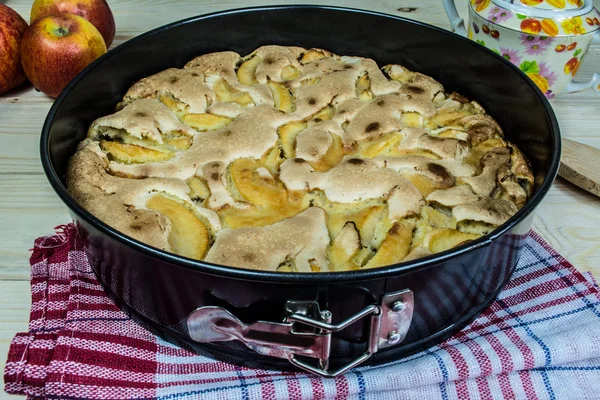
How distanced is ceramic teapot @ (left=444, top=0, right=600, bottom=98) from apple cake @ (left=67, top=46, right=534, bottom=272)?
1.15 feet

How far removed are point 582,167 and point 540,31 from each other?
43 centimetres

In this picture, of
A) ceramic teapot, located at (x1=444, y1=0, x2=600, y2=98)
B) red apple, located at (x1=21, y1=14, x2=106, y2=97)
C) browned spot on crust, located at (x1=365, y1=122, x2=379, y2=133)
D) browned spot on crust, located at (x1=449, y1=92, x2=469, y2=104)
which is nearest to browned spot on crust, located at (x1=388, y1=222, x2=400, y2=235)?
browned spot on crust, located at (x1=365, y1=122, x2=379, y2=133)

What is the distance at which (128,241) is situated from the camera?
2.94ft

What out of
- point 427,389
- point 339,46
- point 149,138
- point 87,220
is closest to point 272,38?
point 339,46

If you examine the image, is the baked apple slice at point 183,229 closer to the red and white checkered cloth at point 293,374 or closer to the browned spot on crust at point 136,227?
the browned spot on crust at point 136,227

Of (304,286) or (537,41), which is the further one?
(537,41)

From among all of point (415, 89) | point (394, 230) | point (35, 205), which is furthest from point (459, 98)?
point (35, 205)

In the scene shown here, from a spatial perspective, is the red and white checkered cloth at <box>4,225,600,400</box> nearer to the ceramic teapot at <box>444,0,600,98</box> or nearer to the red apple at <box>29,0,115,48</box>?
the ceramic teapot at <box>444,0,600,98</box>

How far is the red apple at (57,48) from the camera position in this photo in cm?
172

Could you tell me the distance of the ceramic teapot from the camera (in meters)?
1.71

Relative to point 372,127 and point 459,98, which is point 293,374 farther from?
point 459,98

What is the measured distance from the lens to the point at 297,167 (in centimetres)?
124

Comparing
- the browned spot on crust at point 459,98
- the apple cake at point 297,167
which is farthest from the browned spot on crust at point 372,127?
the browned spot on crust at point 459,98

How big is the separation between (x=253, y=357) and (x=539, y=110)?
0.79 metres
